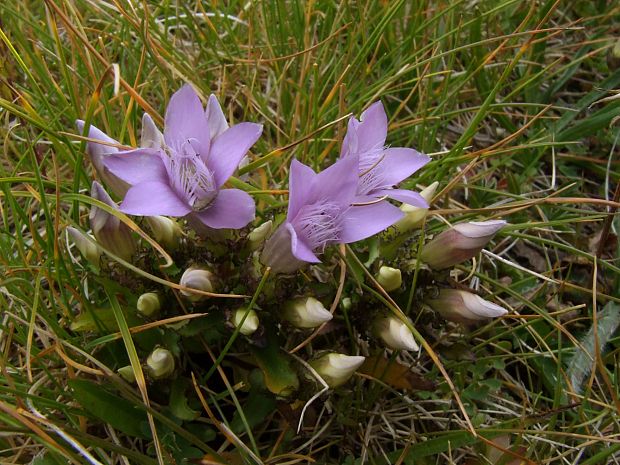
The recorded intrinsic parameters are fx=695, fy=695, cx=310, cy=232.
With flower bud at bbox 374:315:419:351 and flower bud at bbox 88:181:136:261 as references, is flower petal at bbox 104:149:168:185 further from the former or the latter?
flower bud at bbox 374:315:419:351

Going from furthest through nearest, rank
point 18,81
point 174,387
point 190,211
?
1. point 18,81
2. point 174,387
3. point 190,211

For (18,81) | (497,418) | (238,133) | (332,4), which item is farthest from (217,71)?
(497,418)

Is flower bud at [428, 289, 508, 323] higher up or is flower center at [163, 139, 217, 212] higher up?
flower center at [163, 139, 217, 212]

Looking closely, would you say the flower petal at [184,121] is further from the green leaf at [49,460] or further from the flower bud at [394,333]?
the green leaf at [49,460]

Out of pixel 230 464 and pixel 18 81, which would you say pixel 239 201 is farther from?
pixel 18 81

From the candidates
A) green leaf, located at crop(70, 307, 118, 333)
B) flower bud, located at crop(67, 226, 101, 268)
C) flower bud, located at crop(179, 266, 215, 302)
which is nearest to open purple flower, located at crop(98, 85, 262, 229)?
flower bud, located at crop(179, 266, 215, 302)

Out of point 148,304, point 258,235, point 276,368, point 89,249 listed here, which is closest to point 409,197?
point 258,235
